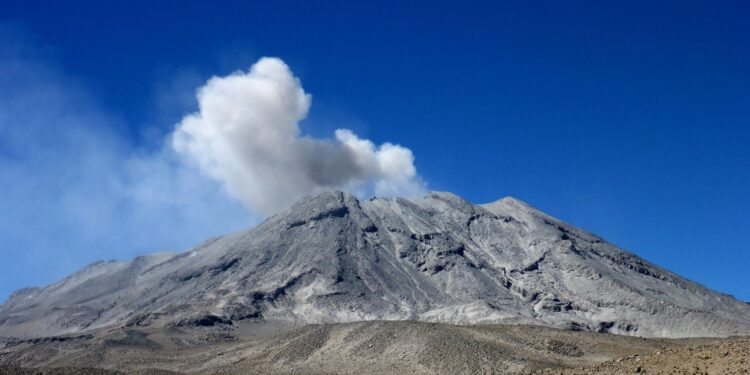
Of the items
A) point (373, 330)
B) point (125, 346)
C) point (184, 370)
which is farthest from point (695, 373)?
point (125, 346)

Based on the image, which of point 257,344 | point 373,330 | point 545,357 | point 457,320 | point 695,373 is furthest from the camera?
point 457,320

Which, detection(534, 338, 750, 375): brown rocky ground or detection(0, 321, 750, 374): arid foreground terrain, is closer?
detection(534, 338, 750, 375): brown rocky ground

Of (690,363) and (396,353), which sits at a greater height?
(396,353)

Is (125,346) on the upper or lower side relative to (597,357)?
upper

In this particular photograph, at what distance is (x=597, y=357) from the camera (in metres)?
96.4

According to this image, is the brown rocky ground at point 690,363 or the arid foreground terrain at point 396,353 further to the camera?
the arid foreground terrain at point 396,353

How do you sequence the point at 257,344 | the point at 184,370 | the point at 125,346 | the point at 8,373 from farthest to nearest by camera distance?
the point at 125,346, the point at 257,344, the point at 184,370, the point at 8,373

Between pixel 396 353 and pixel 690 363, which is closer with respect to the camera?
pixel 690 363

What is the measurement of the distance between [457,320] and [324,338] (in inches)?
3213

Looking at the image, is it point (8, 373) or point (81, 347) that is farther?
point (81, 347)

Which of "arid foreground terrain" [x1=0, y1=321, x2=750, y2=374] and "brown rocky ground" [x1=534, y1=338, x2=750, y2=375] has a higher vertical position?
"arid foreground terrain" [x1=0, y1=321, x2=750, y2=374]

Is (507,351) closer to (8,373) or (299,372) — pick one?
(299,372)

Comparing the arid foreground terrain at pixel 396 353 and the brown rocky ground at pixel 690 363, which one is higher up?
the arid foreground terrain at pixel 396 353

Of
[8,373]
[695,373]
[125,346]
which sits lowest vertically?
[695,373]
